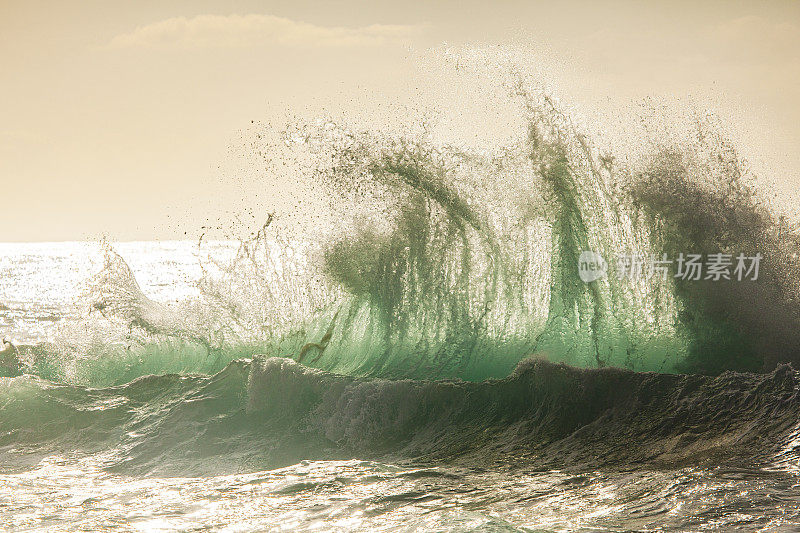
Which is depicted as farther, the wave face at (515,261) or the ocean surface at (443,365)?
the wave face at (515,261)

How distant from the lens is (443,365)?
8.62m

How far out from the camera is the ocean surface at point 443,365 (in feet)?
17.6

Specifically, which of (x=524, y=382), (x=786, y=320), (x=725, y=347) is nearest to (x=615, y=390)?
(x=524, y=382)

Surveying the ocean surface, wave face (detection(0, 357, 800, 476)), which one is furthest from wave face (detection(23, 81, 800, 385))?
wave face (detection(0, 357, 800, 476))

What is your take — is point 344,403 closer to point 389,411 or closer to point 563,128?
point 389,411

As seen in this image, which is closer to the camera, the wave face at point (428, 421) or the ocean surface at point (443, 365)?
the ocean surface at point (443, 365)

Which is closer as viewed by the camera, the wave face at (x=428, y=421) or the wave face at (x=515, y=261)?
the wave face at (x=428, y=421)

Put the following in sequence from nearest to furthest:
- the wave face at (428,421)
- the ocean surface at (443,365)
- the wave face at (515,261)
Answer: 1. the ocean surface at (443,365)
2. the wave face at (428,421)
3. the wave face at (515,261)

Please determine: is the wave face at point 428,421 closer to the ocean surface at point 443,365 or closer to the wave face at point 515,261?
the ocean surface at point 443,365

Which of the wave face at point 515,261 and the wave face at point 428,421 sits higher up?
the wave face at point 515,261

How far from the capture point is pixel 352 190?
9.51m

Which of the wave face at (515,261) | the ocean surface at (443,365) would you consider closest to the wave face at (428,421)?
the ocean surface at (443,365)

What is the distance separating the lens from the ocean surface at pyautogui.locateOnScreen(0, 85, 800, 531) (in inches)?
211

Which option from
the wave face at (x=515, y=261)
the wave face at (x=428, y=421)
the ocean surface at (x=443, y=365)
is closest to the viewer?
the ocean surface at (x=443, y=365)
